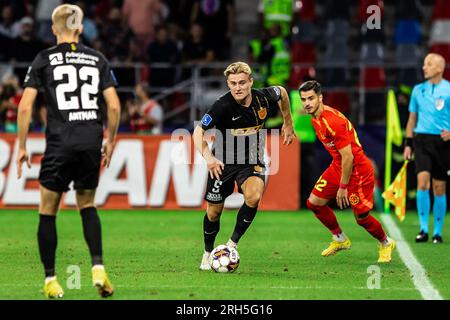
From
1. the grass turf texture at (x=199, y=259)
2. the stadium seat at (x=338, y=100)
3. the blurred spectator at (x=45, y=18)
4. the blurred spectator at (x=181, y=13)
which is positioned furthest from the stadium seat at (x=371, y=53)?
the blurred spectator at (x=45, y=18)

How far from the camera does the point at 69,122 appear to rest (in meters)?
8.35

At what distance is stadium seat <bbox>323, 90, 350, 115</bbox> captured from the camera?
2047 cm

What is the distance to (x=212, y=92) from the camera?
20500 mm

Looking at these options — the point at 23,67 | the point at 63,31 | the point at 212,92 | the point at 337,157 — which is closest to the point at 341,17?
the point at 212,92

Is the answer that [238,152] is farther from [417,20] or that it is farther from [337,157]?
[417,20]

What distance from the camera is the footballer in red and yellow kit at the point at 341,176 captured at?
10.8m

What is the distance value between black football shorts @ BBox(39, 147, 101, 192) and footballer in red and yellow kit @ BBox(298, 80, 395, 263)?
303 cm

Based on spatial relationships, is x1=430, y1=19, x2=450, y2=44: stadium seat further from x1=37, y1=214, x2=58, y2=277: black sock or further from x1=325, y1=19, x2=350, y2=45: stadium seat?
x1=37, y1=214, x2=58, y2=277: black sock

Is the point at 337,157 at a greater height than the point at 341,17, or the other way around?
the point at 341,17

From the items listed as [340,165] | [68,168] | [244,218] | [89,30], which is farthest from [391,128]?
[68,168]

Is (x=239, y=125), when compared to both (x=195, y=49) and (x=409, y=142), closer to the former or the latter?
(x=409, y=142)

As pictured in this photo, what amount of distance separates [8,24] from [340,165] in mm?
12347

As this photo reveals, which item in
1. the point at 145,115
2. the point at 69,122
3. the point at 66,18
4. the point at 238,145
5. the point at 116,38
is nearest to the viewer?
the point at 66,18

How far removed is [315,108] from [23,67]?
35.6 feet
